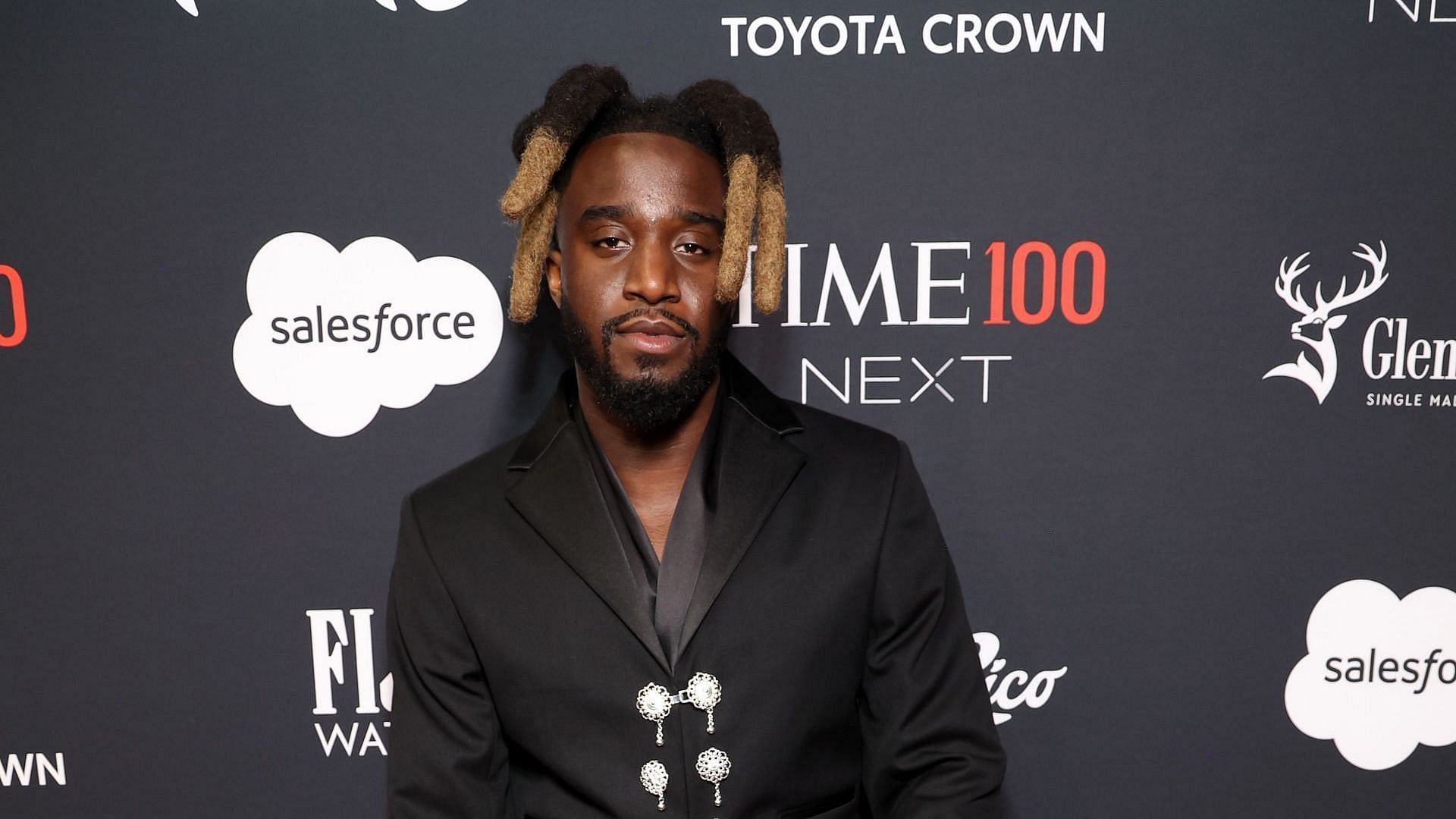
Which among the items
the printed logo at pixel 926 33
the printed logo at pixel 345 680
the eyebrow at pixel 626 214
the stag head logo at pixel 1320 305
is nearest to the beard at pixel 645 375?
the eyebrow at pixel 626 214

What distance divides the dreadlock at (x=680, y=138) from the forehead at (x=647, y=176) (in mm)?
22

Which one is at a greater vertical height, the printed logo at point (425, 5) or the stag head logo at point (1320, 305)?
the printed logo at point (425, 5)

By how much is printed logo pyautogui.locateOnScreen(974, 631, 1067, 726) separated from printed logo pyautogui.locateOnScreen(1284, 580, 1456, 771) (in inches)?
14.5

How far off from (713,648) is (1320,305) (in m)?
1.03

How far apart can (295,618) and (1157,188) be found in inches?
55.9

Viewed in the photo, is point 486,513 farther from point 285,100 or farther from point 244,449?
point 285,100

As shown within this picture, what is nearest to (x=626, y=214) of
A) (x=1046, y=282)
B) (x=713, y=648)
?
(x=713, y=648)

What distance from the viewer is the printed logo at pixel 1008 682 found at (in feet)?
5.13

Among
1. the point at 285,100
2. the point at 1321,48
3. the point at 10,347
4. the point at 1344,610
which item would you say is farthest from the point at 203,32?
the point at 1344,610

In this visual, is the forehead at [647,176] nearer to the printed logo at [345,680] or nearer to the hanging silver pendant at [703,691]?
the hanging silver pendant at [703,691]

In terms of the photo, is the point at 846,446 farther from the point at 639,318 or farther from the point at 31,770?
the point at 31,770

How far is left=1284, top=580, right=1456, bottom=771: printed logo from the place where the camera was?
1.55m

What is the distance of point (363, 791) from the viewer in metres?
1.58

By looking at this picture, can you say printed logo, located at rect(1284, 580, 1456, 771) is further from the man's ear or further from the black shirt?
the man's ear
